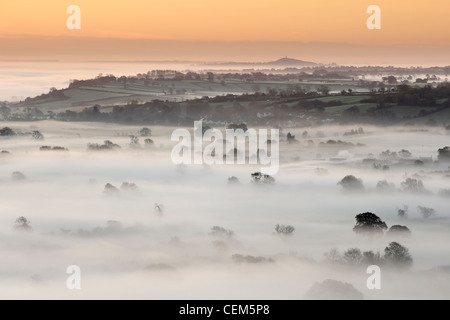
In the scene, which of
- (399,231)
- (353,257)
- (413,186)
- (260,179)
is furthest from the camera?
(260,179)

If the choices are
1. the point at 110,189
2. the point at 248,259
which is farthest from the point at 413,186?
the point at 248,259

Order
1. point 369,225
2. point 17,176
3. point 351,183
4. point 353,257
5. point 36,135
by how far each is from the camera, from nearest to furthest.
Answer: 1. point 353,257
2. point 369,225
3. point 351,183
4. point 17,176
5. point 36,135

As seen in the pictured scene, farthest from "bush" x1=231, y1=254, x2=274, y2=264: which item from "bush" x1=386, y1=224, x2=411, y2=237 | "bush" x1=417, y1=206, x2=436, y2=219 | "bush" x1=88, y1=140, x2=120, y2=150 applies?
"bush" x1=88, y1=140, x2=120, y2=150

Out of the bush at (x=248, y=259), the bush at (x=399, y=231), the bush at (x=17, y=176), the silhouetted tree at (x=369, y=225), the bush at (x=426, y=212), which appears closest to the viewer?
the bush at (x=248, y=259)

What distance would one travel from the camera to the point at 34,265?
4806 cm

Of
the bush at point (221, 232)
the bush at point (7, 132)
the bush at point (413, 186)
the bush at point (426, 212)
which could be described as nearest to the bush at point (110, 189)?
the bush at point (221, 232)

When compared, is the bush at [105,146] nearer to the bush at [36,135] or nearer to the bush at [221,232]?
the bush at [36,135]

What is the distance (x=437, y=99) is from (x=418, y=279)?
303 feet

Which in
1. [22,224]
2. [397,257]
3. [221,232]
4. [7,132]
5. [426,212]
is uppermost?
[7,132]

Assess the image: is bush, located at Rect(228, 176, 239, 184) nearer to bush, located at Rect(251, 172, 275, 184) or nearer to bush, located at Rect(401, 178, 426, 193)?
bush, located at Rect(251, 172, 275, 184)

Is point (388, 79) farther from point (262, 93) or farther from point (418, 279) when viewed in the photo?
point (418, 279)

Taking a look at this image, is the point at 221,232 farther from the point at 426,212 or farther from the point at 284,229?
the point at 426,212

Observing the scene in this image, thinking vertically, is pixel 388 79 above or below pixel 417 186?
above
